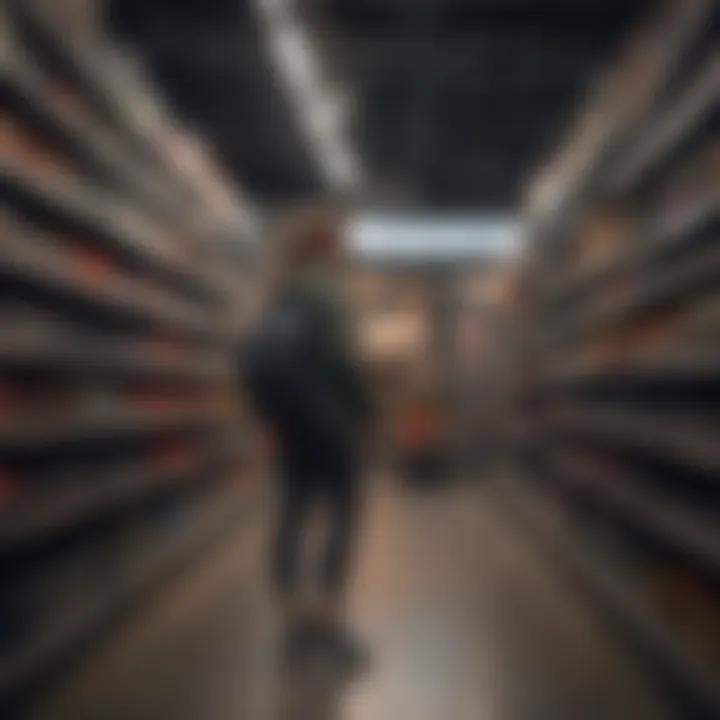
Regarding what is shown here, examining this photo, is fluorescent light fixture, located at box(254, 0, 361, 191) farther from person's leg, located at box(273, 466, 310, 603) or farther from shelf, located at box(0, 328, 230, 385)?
person's leg, located at box(273, 466, 310, 603)

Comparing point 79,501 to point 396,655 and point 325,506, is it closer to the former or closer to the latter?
point 325,506

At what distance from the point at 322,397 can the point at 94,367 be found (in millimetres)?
601

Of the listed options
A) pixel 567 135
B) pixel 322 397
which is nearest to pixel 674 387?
pixel 322 397

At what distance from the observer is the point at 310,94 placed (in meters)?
3.74

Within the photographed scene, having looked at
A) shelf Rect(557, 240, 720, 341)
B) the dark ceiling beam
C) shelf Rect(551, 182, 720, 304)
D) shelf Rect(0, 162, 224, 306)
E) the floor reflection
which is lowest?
the floor reflection

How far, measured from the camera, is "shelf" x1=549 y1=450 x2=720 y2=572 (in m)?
1.68

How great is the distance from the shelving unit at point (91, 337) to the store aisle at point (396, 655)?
0.45 ft

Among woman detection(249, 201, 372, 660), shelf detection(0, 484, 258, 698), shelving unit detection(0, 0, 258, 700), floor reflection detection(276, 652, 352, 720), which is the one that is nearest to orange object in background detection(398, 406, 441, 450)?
shelf detection(0, 484, 258, 698)

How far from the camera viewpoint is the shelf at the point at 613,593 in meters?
1.57

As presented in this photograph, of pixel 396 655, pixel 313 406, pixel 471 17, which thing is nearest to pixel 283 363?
pixel 313 406

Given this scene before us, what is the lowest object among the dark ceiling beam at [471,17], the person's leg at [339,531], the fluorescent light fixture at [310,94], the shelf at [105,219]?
the person's leg at [339,531]

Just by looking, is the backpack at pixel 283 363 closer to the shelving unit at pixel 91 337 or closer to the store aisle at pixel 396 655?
the shelving unit at pixel 91 337

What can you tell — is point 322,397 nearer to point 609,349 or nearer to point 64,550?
point 64,550

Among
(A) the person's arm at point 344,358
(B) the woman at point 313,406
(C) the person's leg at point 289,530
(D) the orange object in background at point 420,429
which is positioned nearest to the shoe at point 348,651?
(B) the woman at point 313,406
